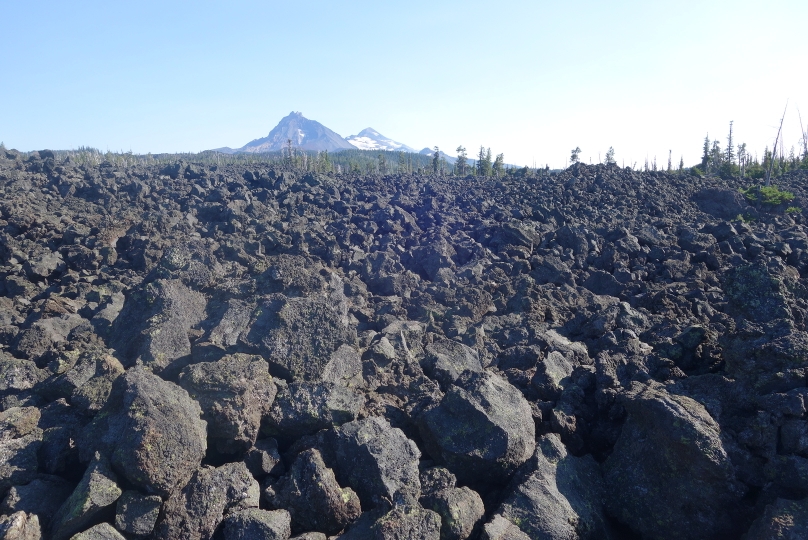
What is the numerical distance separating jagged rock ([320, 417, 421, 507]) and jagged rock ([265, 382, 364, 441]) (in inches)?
10.5

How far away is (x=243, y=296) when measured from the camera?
9406mm

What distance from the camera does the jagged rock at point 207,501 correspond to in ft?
15.6

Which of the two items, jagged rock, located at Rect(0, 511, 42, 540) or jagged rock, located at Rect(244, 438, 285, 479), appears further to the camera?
jagged rock, located at Rect(244, 438, 285, 479)

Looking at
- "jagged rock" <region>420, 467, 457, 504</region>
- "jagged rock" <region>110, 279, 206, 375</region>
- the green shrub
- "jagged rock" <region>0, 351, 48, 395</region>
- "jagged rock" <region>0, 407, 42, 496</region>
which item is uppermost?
the green shrub

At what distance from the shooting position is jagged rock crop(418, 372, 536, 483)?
5.70 m

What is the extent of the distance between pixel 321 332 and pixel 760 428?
5453 millimetres

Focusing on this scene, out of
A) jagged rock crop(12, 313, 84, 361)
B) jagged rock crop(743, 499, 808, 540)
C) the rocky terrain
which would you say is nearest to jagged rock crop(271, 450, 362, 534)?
the rocky terrain

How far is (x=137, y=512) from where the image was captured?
4758 mm

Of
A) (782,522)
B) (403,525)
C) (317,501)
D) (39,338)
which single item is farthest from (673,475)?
(39,338)

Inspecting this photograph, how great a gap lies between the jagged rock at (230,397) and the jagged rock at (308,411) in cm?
17

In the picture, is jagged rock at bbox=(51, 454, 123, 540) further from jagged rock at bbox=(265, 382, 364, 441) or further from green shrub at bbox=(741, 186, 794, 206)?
green shrub at bbox=(741, 186, 794, 206)

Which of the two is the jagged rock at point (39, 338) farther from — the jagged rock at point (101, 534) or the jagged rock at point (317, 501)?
the jagged rock at point (317, 501)

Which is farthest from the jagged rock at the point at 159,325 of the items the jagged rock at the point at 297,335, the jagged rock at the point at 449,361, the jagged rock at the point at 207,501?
the jagged rock at the point at 449,361

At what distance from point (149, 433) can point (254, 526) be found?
1.40 m
